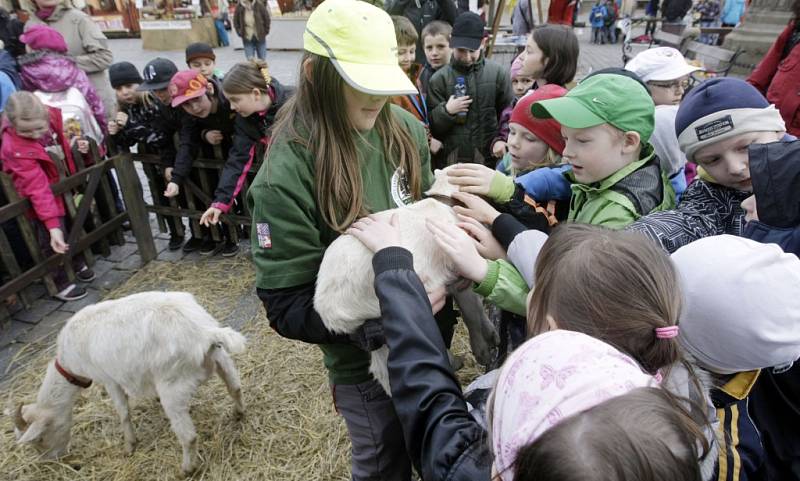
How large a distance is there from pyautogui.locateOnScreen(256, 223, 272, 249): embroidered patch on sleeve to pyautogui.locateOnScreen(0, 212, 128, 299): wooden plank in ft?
13.6

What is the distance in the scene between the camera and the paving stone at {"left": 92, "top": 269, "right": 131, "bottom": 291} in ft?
17.0

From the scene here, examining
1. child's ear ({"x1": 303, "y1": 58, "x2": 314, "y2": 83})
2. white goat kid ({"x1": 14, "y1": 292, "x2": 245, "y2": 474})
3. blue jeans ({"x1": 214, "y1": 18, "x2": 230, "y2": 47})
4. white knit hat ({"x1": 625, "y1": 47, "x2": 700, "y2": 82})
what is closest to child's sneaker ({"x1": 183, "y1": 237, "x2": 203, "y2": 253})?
white goat kid ({"x1": 14, "y1": 292, "x2": 245, "y2": 474})

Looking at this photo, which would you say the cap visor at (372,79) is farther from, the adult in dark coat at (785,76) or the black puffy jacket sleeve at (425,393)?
the adult in dark coat at (785,76)

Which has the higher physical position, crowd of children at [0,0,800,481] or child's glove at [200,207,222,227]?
crowd of children at [0,0,800,481]

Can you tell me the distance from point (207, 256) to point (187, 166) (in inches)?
46.5

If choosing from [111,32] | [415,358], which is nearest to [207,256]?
[415,358]

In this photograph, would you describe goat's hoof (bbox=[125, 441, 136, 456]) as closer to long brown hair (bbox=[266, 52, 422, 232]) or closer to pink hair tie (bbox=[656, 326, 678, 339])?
long brown hair (bbox=[266, 52, 422, 232])

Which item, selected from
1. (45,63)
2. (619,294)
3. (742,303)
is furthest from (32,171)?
(742,303)

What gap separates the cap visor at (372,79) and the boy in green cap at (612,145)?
788mm

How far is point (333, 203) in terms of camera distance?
1781 mm

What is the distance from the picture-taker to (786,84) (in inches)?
177

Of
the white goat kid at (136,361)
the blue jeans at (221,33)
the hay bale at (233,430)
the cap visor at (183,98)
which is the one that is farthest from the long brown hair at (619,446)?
the blue jeans at (221,33)

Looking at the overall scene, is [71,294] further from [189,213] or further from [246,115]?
[246,115]

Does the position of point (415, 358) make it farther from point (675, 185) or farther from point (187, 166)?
point (187, 166)
